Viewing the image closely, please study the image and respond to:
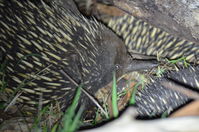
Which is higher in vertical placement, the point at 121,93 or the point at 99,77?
the point at 99,77

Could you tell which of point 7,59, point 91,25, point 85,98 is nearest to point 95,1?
point 91,25

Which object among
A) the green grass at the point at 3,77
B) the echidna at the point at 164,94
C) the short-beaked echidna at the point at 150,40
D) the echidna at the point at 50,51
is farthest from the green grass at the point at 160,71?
the green grass at the point at 3,77

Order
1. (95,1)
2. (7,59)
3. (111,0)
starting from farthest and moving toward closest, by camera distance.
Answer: (95,1) → (111,0) → (7,59)

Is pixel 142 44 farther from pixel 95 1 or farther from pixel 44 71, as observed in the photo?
pixel 44 71

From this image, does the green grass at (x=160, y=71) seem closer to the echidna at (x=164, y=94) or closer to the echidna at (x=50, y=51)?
the echidna at (x=164, y=94)

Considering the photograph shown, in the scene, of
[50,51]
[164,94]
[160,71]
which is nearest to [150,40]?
[160,71]

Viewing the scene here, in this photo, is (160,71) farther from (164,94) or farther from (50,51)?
(50,51)
